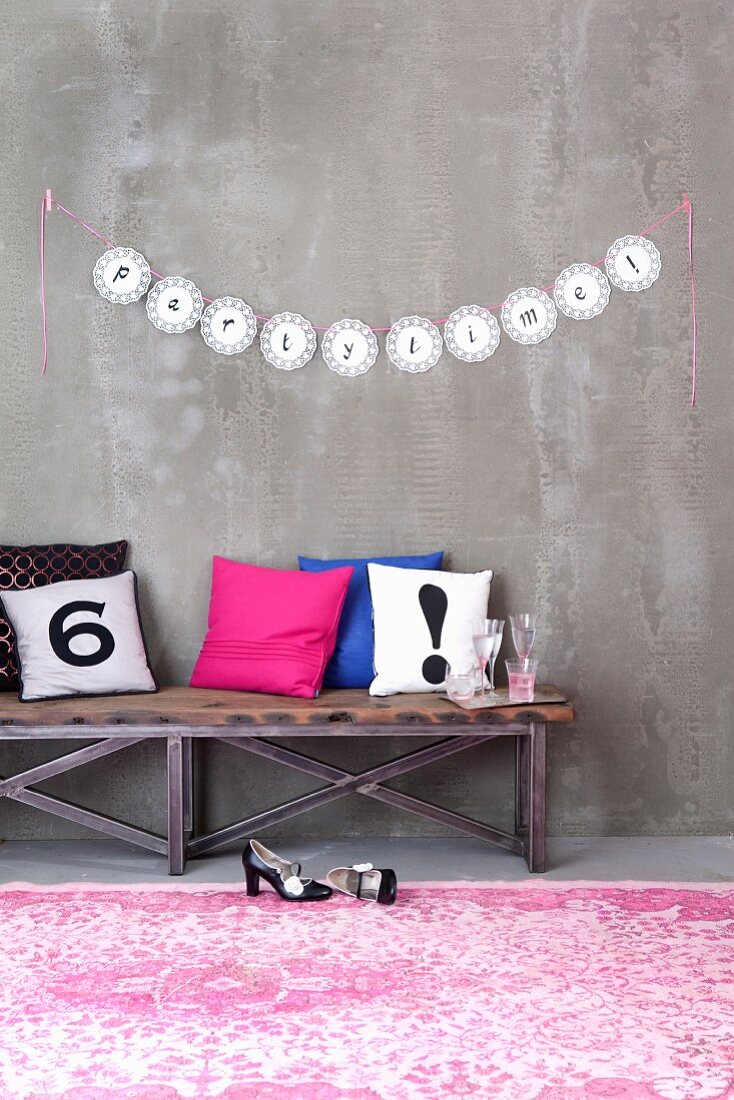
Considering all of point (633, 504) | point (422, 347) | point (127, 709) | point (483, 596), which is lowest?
point (127, 709)

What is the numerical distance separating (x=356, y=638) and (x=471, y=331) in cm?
114

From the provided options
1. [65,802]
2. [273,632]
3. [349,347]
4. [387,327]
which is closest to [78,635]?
[65,802]

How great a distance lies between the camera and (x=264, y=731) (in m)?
2.91

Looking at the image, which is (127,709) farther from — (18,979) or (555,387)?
(555,387)

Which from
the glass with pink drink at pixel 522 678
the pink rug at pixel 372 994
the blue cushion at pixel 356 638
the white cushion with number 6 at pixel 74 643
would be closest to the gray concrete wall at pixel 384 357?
the blue cushion at pixel 356 638

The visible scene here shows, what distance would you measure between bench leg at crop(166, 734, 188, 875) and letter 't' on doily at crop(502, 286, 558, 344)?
1.79 m

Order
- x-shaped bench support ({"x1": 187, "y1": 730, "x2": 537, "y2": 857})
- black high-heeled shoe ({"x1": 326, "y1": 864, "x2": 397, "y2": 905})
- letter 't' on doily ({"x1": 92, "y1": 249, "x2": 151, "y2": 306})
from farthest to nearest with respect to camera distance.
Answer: letter 't' on doily ({"x1": 92, "y1": 249, "x2": 151, "y2": 306})
x-shaped bench support ({"x1": 187, "y1": 730, "x2": 537, "y2": 857})
black high-heeled shoe ({"x1": 326, "y1": 864, "x2": 397, "y2": 905})

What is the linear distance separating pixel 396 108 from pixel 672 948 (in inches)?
110

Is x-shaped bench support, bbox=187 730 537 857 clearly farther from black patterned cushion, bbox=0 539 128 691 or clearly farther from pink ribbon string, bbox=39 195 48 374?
pink ribbon string, bbox=39 195 48 374

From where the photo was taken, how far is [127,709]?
2.92m

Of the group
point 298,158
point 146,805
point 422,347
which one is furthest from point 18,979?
point 298,158

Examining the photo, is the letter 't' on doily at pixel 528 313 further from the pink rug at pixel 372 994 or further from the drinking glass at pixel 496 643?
the pink rug at pixel 372 994

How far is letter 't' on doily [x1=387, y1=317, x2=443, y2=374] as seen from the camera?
3430 mm

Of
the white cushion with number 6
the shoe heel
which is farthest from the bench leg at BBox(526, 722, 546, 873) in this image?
the white cushion with number 6
